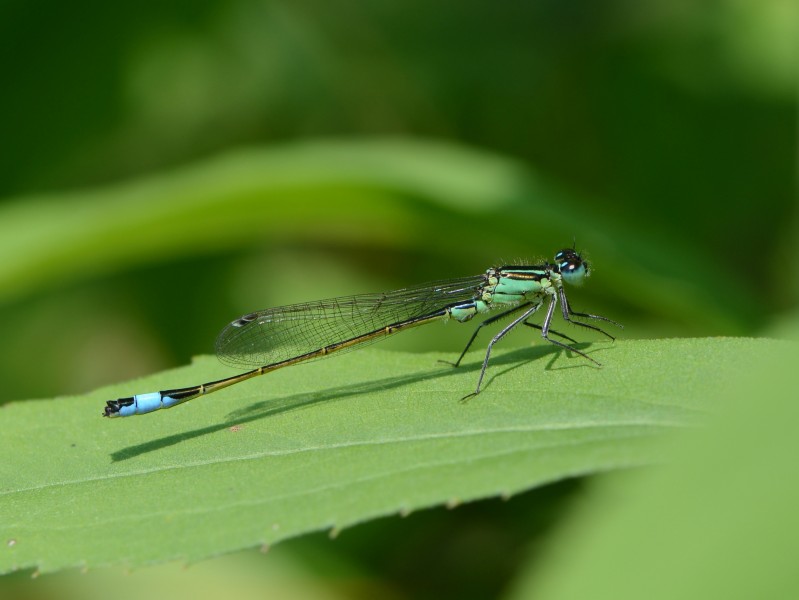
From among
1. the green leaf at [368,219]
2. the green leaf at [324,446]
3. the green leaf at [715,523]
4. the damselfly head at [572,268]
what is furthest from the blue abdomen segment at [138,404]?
the green leaf at [715,523]

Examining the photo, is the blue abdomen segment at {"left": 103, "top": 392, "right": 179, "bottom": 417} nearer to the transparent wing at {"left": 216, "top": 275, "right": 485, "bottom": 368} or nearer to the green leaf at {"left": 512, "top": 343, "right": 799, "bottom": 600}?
the transparent wing at {"left": 216, "top": 275, "right": 485, "bottom": 368}

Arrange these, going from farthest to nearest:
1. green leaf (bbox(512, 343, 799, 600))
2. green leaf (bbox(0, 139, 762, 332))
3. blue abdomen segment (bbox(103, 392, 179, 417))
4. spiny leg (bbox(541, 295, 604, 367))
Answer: green leaf (bbox(0, 139, 762, 332)) < blue abdomen segment (bbox(103, 392, 179, 417)) < spiny leg (bbox(541, 295, 604, 367)) < green leaf (bbox(512, 343, 799, 600))

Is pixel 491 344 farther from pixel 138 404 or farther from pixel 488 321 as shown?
pixel 138 404

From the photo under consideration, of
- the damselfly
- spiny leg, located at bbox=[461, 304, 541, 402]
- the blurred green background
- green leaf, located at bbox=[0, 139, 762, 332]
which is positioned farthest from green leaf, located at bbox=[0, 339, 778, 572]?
the blurred green background

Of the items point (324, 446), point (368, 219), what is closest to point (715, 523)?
point (324, 446)

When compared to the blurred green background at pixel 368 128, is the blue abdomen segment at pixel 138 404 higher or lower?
lower

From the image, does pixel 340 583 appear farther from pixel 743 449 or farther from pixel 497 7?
pixel 497 7

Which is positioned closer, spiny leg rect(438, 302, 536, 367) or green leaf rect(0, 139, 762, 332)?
spiny leg rect(438, 302, 536, 367)

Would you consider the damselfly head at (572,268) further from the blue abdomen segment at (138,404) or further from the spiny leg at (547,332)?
the blue abdomen segment at (138,404)
